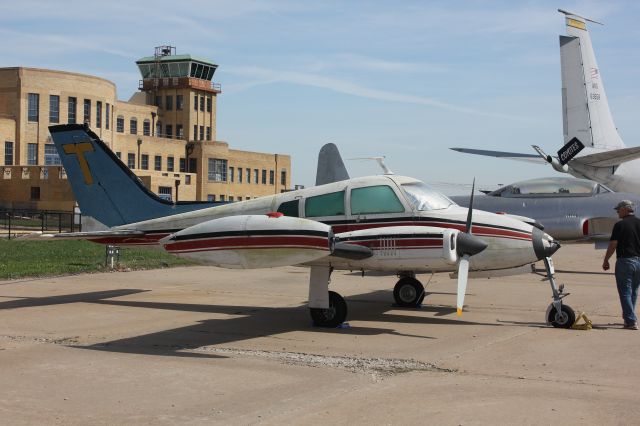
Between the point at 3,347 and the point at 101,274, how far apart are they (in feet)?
31.7

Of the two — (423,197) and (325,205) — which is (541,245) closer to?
(423,197)

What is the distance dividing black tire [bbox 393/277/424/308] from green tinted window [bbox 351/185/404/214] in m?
2.47

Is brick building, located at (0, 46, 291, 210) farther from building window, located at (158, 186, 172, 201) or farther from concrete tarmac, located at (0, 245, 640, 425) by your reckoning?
concrete tarmac, located at (0, 245, 640, 425)

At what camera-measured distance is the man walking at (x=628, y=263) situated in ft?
36.3

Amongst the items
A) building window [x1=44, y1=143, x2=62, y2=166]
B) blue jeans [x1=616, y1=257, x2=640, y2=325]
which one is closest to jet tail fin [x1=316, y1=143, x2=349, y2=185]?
blue jeans [x1=616, y1=257, x2=640, y2=325]

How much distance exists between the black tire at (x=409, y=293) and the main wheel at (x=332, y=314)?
2.74m

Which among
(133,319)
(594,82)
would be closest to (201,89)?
(594,82)

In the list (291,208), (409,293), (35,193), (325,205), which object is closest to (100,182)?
(291,208)

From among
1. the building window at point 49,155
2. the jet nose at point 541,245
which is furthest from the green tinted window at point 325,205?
the building window at point 49,155

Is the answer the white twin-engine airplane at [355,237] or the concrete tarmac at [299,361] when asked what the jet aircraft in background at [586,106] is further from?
the white twin-engine airplane at [355,237]

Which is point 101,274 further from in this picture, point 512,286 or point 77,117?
point 77,117

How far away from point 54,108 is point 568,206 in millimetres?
62432

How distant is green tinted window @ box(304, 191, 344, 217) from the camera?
11.8 meters

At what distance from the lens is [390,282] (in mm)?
18094
